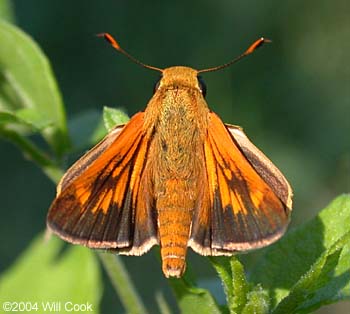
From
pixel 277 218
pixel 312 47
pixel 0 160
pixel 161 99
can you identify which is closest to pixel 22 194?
pixel 0 160

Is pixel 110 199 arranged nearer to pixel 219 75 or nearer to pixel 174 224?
pixel 174 224

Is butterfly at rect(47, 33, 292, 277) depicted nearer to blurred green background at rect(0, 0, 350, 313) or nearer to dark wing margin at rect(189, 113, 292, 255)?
dark wing margin at rect(189, 113, 292, 255)

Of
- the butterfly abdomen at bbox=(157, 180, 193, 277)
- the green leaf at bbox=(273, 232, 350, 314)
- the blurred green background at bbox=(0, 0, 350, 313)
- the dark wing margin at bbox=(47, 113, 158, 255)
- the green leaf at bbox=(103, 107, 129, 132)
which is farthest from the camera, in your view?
the blurred green background at bbox=(0, 0, 350, 313)

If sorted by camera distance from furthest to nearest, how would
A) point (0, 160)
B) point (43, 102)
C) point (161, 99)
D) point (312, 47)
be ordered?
1. point (0, 160)
2. point (312, 47)
3. point (43, 102)
4. point (161, 99)

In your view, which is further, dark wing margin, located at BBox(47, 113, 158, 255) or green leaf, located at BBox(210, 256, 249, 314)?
dark wing margin, located at BBox(47, 113, 158, 255)

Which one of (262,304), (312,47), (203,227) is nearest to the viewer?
(262,304)

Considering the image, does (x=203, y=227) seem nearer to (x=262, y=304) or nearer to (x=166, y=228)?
(x=166, y=228)

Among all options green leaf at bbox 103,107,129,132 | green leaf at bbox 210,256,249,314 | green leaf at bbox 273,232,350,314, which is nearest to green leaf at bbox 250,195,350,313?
green leaf at bbox 273,232,350,314

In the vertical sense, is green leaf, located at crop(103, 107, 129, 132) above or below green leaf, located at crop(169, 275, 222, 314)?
above
